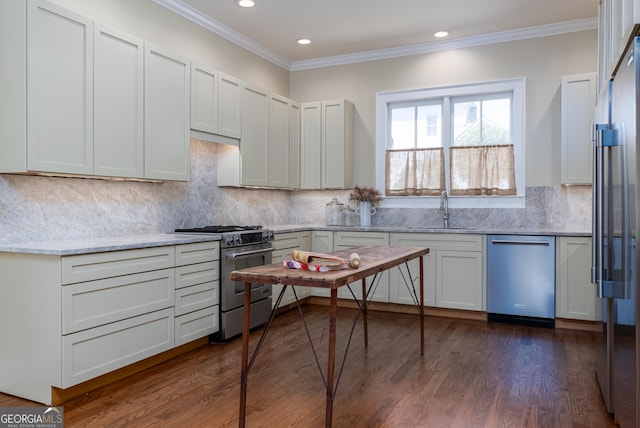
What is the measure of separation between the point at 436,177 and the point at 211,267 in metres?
2.85

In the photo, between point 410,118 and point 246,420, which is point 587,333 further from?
point 246,420

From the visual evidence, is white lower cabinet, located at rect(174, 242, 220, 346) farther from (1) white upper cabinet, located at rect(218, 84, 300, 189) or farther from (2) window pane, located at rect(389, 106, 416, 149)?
(2) window pane, located at rect(389, 106, 416, 149)

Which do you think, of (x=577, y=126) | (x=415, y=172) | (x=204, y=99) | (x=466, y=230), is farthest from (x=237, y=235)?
(x=577, y=126)

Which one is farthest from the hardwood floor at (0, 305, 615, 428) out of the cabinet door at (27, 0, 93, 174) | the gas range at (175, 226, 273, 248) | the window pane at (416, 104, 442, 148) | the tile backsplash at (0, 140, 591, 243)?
the window pane at (416, 104, 442, 148)

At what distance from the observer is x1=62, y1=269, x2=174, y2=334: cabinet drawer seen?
8.84 ft

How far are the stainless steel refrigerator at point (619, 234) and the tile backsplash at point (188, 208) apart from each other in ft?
7.49

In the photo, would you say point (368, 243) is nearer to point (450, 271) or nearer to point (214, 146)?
point (450, 271)

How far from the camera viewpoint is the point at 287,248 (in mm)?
4957

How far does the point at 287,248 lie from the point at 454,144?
224cm

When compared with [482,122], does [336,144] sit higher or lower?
lower

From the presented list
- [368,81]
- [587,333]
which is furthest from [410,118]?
[587,333]

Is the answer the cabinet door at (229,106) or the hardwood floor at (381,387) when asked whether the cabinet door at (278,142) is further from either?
the hardwood floor at (381,387)

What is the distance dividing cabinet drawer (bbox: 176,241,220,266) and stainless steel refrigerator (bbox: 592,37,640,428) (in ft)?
8.78

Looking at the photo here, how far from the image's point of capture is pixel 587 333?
4242mm
